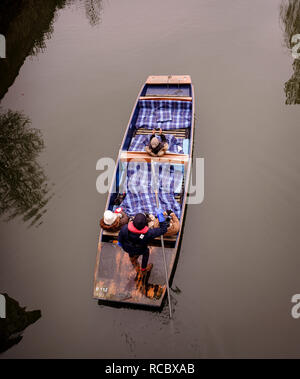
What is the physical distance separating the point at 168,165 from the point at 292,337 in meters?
4.21

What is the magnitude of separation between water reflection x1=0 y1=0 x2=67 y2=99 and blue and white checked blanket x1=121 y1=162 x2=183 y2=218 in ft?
21.7

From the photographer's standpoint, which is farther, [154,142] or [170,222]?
[154,142]

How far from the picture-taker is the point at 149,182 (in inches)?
253

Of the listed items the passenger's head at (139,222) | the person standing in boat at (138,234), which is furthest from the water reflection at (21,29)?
the passenger's head at (139,222)

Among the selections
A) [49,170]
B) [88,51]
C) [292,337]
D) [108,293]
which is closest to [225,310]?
[292,337]

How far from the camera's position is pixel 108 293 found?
5035 mm

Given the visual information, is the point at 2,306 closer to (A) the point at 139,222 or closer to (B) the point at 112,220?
(B) the point at 112,220

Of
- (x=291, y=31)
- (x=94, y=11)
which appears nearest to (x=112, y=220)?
(x=291, y=31)

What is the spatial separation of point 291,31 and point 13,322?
41.1 ft

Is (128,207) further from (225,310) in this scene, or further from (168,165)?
(225,310)

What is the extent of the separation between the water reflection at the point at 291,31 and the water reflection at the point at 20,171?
307 inches

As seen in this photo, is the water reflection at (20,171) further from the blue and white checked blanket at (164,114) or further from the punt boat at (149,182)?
the blue and white checked blanket at (164,114)

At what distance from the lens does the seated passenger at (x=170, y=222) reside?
527cm

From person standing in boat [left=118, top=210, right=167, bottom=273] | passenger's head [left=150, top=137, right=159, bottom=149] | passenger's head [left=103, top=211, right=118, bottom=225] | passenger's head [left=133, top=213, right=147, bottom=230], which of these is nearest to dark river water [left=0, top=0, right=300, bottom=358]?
passenger's head [left=103, top=211, right=118, bottom=225]
